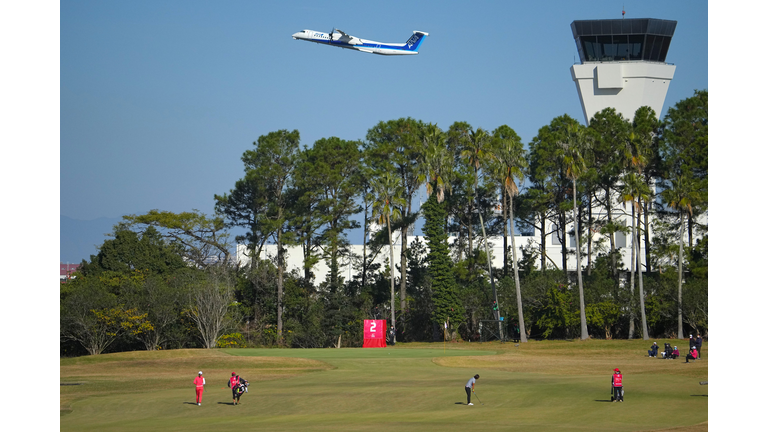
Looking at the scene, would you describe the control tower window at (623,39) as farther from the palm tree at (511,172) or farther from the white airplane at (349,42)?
the white airplane at (349,42)

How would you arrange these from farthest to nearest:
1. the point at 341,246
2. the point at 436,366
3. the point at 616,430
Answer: the point at 341,246 < the point at 436,366 < the point at 616,430

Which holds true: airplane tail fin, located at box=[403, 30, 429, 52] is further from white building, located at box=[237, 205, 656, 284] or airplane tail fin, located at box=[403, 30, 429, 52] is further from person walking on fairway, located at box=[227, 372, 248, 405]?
person walking on fairway, located at box=[227, 372, 248, 405]

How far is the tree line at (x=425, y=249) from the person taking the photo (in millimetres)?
57812

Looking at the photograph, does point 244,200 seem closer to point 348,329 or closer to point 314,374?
point 348,329

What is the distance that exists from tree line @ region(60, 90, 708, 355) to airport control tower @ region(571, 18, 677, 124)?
818 inches

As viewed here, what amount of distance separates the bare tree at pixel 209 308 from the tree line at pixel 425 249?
0.15 metres

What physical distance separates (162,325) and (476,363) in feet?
85.1

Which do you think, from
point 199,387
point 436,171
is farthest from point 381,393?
point 436,171

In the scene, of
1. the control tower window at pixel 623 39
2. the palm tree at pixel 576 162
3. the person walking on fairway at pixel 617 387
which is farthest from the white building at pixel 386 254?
the person walking on fairway at pixel 617 387

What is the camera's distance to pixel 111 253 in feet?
211

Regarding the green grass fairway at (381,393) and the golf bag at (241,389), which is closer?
the green grass fairway at (381,393)

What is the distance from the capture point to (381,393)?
30.3m

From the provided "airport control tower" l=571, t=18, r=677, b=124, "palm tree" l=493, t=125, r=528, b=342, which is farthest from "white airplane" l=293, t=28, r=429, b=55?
"airport control tower" l=571, t=18, r=677, b=124
